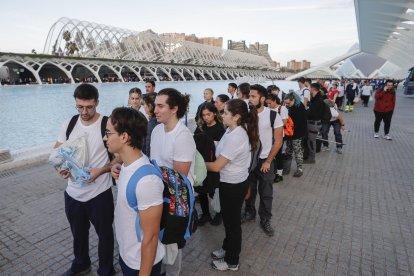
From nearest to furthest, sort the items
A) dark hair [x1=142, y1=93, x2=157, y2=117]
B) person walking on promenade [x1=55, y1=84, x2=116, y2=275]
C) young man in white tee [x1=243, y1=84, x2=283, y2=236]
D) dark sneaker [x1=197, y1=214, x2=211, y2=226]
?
person walking on promenade [x1=55, y1=84, x2=116, y2=275] → young man in white tee [x1=243, y1=84, x2=283, y2=236] → dark sneaker [x1=197, y1=214, x2=211, y2=226] → dark hair [x1=142, y1=93, x2=157, y2=117]

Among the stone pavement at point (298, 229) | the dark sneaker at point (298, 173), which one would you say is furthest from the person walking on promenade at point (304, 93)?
the dark sneaker at point (298, 173)

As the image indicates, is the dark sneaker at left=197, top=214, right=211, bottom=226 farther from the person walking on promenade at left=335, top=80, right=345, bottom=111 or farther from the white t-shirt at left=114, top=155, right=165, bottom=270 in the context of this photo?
the person walking on promenade at left=335, top=80, right=345, bottom=111

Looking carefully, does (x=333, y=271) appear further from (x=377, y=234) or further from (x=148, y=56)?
(x=148, y=56)

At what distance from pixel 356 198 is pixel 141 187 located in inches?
174

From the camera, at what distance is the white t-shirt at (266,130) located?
3499mm

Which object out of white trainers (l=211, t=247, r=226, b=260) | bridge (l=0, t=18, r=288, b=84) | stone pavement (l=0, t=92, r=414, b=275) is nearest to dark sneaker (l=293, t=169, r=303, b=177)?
stone pavement (l=0, t=92, r=414, b=275)

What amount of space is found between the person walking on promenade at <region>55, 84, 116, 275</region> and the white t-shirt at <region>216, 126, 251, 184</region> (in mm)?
1029

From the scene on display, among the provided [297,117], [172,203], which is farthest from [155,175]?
[297,117]

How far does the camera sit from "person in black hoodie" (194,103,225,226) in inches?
108

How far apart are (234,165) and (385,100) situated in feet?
27.9

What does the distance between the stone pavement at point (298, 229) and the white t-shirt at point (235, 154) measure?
3.30ft

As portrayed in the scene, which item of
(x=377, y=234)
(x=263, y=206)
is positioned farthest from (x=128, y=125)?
(x=377, y=234)

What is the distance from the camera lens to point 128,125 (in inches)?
60.4

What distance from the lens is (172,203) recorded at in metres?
1.60
